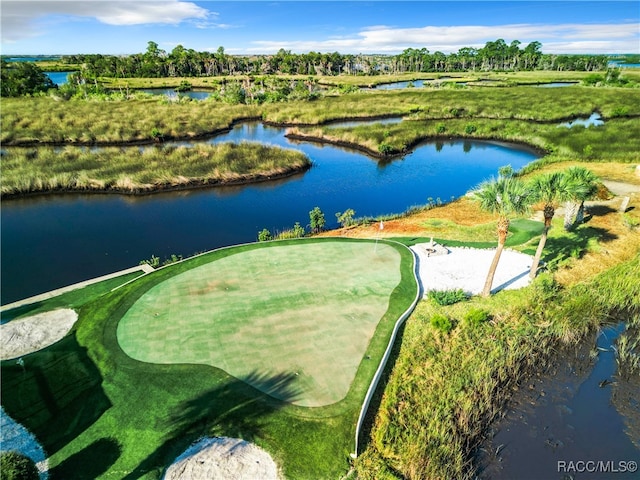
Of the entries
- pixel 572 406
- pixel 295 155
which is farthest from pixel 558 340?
pixel 295 155

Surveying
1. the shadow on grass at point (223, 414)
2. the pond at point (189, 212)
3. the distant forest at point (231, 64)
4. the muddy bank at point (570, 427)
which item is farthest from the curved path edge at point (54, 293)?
the distant forest at point (231, 64)

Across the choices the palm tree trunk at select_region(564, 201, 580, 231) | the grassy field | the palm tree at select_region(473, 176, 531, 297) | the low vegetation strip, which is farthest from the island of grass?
the grassy field

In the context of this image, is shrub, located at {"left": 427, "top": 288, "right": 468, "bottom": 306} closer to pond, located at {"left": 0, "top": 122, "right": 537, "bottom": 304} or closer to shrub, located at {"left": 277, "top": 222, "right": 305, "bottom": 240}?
shrub, located at {"left": 277, "top": 222, "right": 305, "bottom": 240}

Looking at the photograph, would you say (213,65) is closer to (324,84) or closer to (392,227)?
(324,84)

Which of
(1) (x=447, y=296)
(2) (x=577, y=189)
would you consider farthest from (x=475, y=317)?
(2) (x=577, y=189)

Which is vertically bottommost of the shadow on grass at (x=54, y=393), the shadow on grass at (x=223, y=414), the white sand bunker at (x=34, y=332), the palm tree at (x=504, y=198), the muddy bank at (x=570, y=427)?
the muddy bank at (x=570, y=427)

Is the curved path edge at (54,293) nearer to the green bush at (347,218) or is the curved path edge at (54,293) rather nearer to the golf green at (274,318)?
the golf green at (274,318)

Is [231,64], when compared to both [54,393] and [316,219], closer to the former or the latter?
[316,219]
